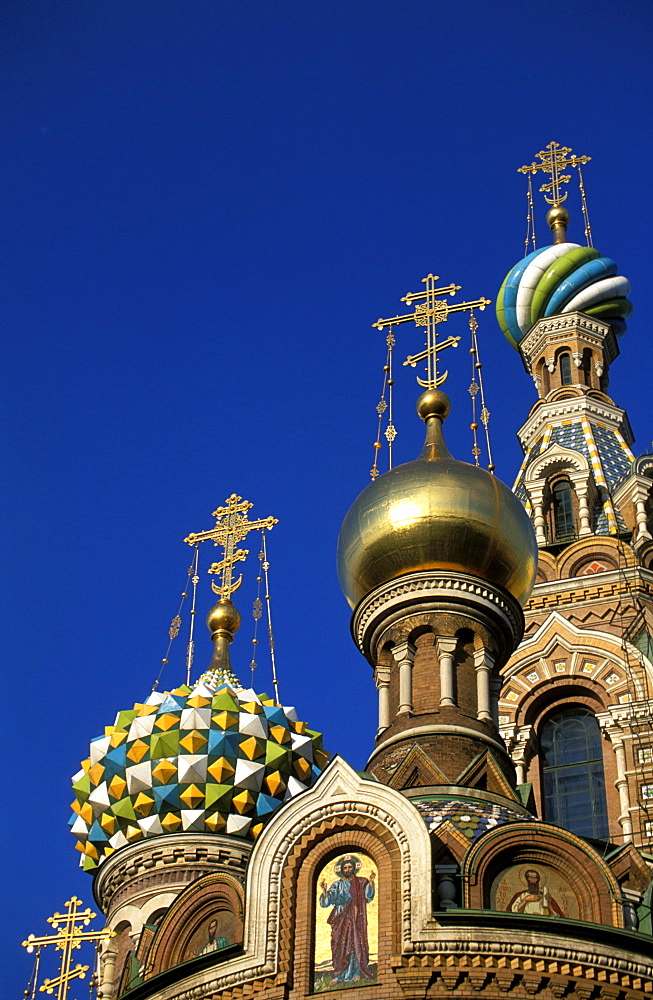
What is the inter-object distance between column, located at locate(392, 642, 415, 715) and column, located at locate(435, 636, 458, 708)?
0.78 feet

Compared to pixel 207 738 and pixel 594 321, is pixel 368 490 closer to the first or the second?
pixel 207 738

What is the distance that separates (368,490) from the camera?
15789 millimetres

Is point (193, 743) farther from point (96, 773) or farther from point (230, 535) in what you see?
point (230, 535)

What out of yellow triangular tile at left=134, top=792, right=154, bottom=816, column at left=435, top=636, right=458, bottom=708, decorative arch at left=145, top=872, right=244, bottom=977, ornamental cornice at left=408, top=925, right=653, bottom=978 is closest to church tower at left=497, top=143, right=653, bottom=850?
column at left=435, top=636, right=458, bottom=708

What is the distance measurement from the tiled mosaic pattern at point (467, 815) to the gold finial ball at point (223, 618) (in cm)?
630

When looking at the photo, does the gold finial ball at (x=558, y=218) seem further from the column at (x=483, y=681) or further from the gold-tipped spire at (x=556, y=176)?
the column at (x=483, y=681)

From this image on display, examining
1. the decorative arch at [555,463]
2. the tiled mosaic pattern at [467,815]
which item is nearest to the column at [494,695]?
the tiled mosaic pattern at [467,815]

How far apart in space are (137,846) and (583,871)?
5308 mm

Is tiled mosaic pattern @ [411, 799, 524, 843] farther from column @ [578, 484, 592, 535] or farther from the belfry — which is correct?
column @ [578, 484, 592, 535]

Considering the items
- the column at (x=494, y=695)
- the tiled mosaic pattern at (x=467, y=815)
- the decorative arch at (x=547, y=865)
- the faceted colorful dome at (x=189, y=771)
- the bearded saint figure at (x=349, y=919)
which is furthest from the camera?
the faceted colorful dome at (x=189, y=771)

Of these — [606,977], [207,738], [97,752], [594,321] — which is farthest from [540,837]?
[594,321]

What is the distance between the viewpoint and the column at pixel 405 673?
14.8 metres

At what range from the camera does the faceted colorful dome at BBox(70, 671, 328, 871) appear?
16.3m

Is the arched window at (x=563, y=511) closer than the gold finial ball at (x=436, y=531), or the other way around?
A: the gold finial ball at (x=436, y=531)
